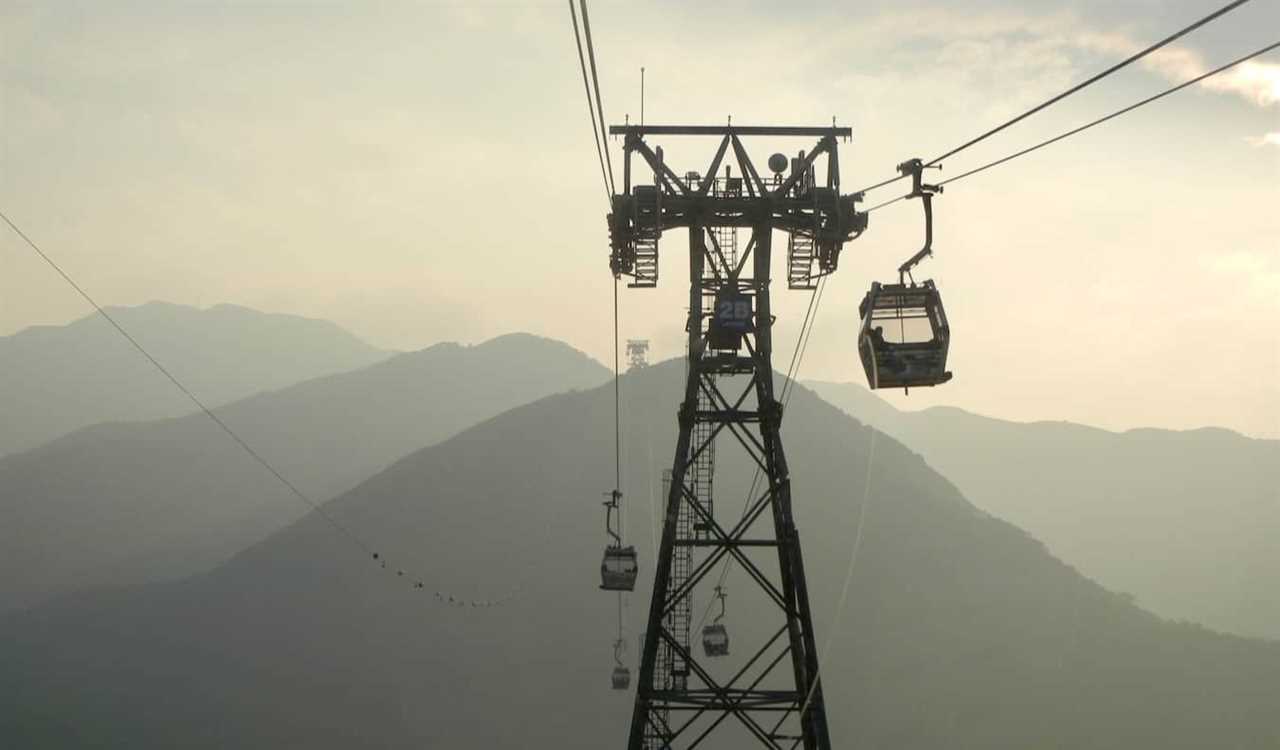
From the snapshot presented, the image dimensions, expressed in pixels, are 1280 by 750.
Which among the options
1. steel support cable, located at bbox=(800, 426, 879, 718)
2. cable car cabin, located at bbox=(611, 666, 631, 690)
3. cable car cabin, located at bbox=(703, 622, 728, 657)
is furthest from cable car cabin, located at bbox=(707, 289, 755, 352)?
steel support cable, located at bbox=(800, 426, 879, 718)

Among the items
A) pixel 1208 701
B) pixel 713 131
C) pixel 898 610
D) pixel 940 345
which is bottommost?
pixel 1208 701

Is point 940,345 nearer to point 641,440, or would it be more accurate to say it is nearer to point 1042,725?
point 1042,725

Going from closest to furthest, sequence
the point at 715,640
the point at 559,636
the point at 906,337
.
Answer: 1. the point at 906,337
2. the point at 715,640
3. the point at 559,636

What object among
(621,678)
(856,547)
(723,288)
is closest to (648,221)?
(723,288)

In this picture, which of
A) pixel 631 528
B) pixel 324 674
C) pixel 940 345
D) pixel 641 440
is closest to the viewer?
pixel 940 345

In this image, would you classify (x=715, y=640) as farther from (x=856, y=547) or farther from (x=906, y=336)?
(x=856, y=547)

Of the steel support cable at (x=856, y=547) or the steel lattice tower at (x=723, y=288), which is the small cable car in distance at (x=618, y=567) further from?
the steel support cable at (x=856, y=547)

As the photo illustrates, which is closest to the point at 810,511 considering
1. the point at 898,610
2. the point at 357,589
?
the point at 898,610
